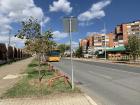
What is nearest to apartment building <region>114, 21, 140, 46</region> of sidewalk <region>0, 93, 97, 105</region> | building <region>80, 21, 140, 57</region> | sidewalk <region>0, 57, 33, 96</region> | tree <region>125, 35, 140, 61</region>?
building <region>80, 21, 140, 57</region>

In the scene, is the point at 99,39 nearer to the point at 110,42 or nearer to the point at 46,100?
the point at 110,42

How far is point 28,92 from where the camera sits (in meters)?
13.5

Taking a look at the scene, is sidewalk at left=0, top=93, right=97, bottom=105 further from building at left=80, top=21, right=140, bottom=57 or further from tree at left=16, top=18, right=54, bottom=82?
building at left=80, top=21, right=140, bottom=57

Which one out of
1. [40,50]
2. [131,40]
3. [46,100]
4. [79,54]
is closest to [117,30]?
[79,54]

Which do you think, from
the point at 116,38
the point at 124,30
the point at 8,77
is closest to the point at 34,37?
the point at 8,77

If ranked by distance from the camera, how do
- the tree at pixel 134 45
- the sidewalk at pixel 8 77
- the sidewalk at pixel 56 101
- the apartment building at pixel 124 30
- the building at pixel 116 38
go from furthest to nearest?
the building at pixel 116 38 → the apartment building at pixel 124 30 → the tree at pixel 134 45 → the sidewalk at pixel 8 77 → the sidewalk at pixel 56 101

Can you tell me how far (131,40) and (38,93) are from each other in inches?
1522

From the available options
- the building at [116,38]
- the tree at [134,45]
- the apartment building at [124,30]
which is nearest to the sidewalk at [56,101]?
the tree at [134,45]

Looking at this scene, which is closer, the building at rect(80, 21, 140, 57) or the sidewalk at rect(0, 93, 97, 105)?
the sidewalk at rect(0, 93, 97, 105)

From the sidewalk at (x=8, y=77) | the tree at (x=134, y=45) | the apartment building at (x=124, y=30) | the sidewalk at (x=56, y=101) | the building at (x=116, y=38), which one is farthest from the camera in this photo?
the building at (x=116, y=38)

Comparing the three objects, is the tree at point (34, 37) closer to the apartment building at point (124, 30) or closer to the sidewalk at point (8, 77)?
the sidewalk at point (8, 77)

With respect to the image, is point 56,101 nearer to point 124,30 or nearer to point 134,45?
point 134,45

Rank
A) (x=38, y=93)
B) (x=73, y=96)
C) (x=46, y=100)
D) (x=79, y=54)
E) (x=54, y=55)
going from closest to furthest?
(x=46, y=100) → (x=73, y=96) → (x=38, y=93) → (x=54, y=55) → (x=79, y=54)

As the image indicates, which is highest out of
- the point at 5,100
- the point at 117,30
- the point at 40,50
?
the point at 117,30
